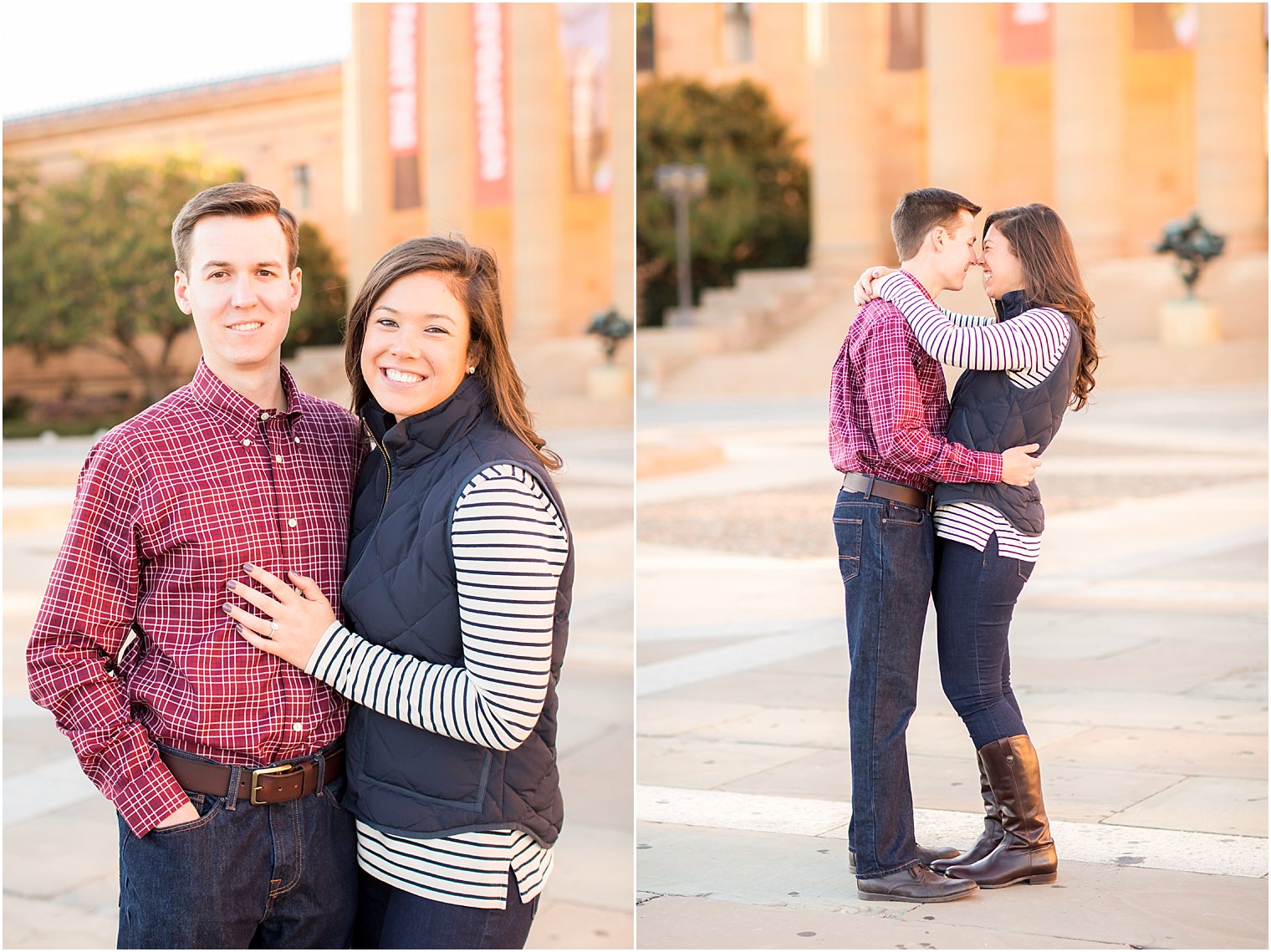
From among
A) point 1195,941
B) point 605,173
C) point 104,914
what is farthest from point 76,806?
point 605,173

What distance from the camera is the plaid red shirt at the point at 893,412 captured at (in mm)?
4129

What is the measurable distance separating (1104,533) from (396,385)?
10554 mm

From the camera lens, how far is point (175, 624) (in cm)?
264

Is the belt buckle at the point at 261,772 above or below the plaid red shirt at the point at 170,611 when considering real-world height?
below

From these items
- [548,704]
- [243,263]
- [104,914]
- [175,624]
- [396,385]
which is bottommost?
[104,914]

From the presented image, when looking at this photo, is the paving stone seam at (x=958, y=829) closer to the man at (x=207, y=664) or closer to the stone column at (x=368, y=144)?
the man at (x=207, y=664)

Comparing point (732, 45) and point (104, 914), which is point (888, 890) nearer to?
point (104, 914)

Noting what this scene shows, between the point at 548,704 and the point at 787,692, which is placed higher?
the point at 548,704

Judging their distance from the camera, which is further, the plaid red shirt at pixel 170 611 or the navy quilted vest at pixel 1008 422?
the navy quilted vest at pixel 1008 422

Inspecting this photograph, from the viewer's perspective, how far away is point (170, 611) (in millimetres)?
2645

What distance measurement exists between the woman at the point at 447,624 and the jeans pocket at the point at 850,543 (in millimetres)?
1729

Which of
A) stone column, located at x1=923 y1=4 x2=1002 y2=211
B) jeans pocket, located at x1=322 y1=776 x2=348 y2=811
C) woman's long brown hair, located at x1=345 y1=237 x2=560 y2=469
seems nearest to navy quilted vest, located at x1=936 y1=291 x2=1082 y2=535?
woman's long brown hair, located at x1=345 y1=237 x2=560 y2=469

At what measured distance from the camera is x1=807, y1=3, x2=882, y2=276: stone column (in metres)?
39.3

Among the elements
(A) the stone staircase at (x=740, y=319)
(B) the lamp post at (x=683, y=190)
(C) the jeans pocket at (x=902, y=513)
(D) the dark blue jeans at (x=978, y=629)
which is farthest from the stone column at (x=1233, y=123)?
(C) the jeans pocket at (x=902, y=513)
